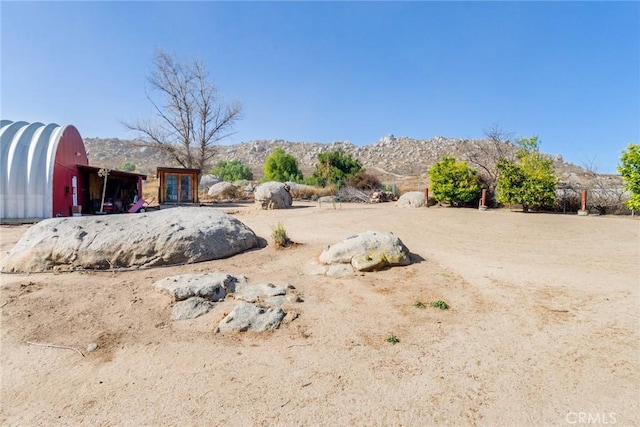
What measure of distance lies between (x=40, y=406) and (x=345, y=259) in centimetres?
430

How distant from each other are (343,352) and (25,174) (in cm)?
1438

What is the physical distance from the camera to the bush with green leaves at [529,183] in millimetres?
15180

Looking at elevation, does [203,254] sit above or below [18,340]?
above

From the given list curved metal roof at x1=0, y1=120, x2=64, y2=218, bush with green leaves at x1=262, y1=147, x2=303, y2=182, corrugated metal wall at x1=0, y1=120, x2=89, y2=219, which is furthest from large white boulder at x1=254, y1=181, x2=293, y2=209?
bush with green leaves at x1=262, y1=147, x2=303, y2=182

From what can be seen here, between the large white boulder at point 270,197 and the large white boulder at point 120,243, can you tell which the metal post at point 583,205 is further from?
the large white boulder at point 120,243

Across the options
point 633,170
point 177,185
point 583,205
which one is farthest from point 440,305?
point 177,185

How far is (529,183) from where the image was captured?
602 inches

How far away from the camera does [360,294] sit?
4.63m

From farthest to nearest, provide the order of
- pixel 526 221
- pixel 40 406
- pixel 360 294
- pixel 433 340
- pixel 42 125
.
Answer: pixel 42 125 → pixel 526 221 → pixel 360 294 → pixel 433 340 → pixel 40 406

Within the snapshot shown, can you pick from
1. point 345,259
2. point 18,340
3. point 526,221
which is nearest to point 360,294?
point 345,259

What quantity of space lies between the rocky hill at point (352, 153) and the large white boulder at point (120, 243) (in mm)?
42680

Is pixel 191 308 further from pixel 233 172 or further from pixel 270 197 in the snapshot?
pixel 233 172

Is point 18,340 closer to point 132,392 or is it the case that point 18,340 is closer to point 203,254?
point 132,392

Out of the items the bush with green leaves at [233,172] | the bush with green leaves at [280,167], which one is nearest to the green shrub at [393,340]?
the bush with green leaves at [280,167]
